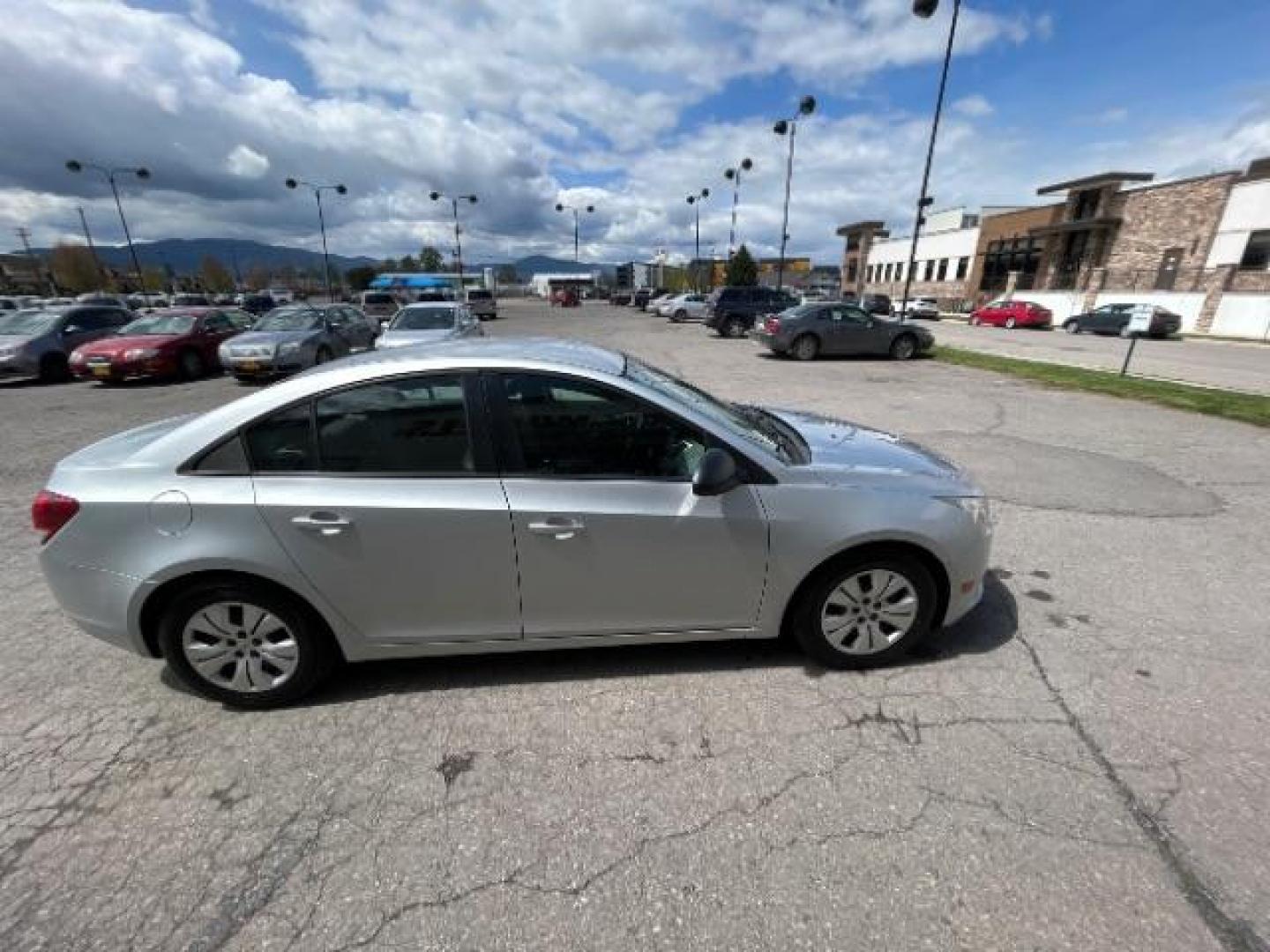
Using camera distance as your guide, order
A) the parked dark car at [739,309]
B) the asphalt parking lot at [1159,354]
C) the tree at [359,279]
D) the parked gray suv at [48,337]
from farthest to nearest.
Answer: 1. the tree at [359,279]
2. the parked dark car at [739,309]
3. the asphalt parking lot at [1159,354]
4. the parked gray suv at [48,337]

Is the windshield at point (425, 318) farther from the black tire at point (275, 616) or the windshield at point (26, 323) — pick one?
the black tire at point (275, 616)

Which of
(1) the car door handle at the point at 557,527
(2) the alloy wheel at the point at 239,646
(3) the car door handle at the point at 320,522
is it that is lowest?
(2) the alloy wheel at the point at 239,646

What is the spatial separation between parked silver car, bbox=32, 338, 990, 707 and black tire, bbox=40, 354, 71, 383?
47.3ft

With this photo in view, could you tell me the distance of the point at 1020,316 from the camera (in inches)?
1325

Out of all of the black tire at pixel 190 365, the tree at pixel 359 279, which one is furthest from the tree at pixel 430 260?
the black tire at pixel 190 365

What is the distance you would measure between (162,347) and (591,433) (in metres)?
13.8

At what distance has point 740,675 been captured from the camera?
2.87 m

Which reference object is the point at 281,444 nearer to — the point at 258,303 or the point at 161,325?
the point at 161,325

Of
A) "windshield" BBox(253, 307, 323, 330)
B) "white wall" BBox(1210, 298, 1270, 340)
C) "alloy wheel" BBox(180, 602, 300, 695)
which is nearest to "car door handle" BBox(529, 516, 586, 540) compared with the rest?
"alloy wheel" BBox(180, 602, 300, 695)

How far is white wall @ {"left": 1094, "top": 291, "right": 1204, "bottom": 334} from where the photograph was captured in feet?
98.5

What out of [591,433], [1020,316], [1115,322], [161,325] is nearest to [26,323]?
[161,325]

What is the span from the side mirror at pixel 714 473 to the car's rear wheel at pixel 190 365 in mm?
14491

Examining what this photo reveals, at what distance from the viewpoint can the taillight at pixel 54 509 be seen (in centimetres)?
245

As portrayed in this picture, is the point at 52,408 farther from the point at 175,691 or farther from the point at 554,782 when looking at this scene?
the point at 554,782
